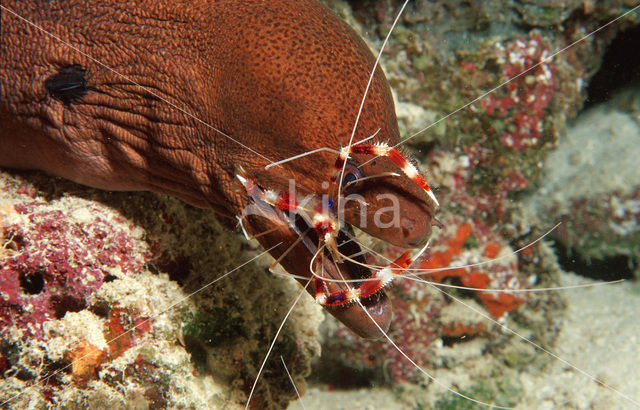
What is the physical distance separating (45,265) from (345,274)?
1587 mm

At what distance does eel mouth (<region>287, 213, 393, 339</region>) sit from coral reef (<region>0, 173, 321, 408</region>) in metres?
1.10

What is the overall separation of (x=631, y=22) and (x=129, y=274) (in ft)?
23.4

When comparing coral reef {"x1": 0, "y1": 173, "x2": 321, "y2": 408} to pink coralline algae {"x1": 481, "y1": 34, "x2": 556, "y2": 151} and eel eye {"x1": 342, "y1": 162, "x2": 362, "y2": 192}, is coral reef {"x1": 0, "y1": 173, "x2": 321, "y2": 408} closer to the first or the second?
eel eye {"x1": 342, "y1": 162, "x2": 362, "y2": 192}

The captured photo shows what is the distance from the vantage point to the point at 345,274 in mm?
1857

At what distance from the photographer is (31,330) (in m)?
2.05

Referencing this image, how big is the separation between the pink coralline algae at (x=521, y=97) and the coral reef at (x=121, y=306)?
11.5 ft

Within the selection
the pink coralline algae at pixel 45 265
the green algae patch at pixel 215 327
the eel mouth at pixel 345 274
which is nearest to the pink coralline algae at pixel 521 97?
the eel mouth at pixel 345 274

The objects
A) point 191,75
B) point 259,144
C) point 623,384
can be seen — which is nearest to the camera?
point 259,144

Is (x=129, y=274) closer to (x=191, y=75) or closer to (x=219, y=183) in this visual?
(x=219, y=183)

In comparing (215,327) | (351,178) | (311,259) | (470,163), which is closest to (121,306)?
(215,327)

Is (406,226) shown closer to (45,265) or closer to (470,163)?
(45,265)

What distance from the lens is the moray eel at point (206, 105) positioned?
1.75 metres

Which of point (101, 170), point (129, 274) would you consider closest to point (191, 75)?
point (101, 170)

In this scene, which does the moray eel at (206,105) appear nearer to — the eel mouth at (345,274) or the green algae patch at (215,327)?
the eel mouth at (345,274)
